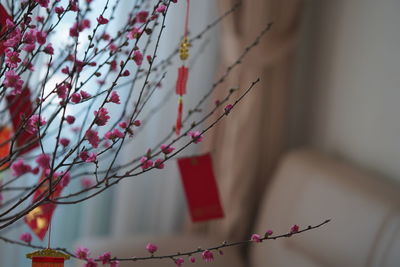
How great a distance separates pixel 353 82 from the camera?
2145mm

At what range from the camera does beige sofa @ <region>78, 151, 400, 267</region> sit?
1628 millimetres

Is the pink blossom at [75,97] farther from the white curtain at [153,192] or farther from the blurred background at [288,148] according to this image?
the white curtain at [153,192]

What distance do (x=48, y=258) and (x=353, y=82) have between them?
1.52 m

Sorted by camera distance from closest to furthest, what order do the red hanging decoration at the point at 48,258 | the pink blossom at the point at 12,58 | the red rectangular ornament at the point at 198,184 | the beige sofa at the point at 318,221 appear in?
the pink blossom at the point at 12,58 → the red hanging decoration at the point at 48,258 → the red rectangular ornament at the point at 198,184 → the beige sofa at the point at 318,221

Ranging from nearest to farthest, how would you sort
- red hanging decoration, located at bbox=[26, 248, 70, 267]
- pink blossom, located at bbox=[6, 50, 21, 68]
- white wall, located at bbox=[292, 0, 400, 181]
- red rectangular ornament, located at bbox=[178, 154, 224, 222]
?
pink blossom, located at bbox=[6, 50, 21, 68], red hanging decoration, located at bbox=[26, 248, 70, 267], red rectangular ornament, located at bbox=[178, 154, 224, 222], white wall, located at bbox=[292, 0, 400, 181]

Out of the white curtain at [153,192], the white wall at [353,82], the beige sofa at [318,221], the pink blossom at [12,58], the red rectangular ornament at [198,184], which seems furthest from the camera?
the white curtain at [153,192]

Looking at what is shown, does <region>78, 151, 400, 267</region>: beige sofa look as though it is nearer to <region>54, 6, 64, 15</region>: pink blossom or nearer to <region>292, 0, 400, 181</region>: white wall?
<region>292, 0, 400, 181</region>: white wall

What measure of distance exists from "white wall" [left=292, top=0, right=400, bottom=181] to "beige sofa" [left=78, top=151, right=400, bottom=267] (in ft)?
0.44

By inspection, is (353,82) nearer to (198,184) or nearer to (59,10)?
(198,184)

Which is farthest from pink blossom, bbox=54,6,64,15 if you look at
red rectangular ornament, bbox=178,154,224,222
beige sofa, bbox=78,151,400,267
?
beige sofa, bbox=78,151,400,267

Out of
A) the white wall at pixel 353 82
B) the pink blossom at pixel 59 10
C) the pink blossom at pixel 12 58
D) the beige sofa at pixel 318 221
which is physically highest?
the white wall at pixel 353 82

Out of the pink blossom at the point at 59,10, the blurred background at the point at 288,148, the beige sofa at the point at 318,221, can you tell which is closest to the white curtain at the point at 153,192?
the blurred background at the point at 288,148

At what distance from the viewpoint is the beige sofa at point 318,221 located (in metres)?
1.63

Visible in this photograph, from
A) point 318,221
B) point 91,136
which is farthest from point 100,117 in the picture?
point 318,221
